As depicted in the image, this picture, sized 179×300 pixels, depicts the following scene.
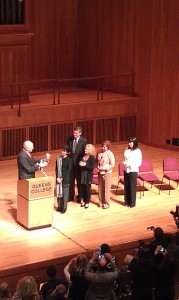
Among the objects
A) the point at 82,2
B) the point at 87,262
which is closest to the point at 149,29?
the point at 82,2

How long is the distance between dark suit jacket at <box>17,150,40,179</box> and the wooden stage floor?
0.80 meters

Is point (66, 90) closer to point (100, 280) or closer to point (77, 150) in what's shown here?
point (77, 150)

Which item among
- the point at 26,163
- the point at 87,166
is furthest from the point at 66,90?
the point at 26,163

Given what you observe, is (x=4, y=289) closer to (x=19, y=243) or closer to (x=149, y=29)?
(x=19, y=243)

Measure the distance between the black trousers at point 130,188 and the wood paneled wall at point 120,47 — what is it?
436 centimetres

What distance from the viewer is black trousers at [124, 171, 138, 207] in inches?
455

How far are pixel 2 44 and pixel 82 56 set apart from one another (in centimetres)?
355

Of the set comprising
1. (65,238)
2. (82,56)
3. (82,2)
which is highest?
(82,2)

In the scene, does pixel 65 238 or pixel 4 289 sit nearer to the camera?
pixel 4 289

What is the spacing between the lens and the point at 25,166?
10.7m

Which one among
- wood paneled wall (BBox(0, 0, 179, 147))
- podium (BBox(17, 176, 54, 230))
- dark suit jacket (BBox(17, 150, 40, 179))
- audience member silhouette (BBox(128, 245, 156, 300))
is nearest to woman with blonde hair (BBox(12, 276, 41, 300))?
audience member silhouette (BBox(128, 245, 156, 300))

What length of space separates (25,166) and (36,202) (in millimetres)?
615

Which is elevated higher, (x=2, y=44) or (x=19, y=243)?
(x=2, y=44)

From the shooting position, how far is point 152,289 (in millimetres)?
7895
